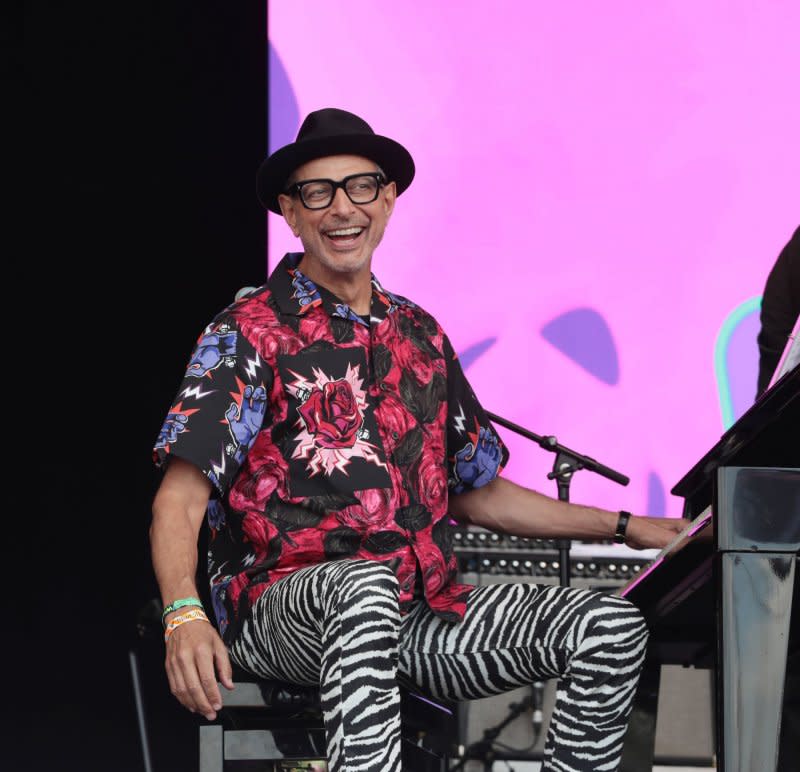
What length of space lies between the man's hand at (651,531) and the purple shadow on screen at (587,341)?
1.60 m

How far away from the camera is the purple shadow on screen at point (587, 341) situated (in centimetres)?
396

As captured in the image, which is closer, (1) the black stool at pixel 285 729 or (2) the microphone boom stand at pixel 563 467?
(1) the black stool at pixel 285 729

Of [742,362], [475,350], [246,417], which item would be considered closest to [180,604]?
[246,417]

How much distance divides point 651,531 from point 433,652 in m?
0.49

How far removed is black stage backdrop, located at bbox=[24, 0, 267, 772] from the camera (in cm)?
386

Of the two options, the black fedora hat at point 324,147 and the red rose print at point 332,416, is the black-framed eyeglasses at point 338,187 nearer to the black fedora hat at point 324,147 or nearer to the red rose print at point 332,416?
the black fedora hat at point 324,147

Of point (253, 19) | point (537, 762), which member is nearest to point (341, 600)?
point (537, 762)

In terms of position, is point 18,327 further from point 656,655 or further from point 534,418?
point 656,655

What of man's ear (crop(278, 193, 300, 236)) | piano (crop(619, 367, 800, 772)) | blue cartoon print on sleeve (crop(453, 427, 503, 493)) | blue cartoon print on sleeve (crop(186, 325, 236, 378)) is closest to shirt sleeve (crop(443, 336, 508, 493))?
blue cartoon print on sleeve (crop(453, 427, 503, 493))

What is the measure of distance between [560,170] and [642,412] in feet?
2.65


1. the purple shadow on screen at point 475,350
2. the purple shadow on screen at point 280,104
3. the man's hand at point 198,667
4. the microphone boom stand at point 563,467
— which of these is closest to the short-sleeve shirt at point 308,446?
the man's hand at point 198,667

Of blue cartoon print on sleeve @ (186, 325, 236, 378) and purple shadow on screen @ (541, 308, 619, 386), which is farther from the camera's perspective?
purple shadow on screen @ (541, 308, 619, 386)

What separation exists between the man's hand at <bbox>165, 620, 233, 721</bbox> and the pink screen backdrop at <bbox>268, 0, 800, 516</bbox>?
2.22m

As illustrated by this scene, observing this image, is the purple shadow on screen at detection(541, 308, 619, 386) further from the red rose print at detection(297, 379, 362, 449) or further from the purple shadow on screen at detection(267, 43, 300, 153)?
the red rose print at detection(297, 379, 362, 449)
